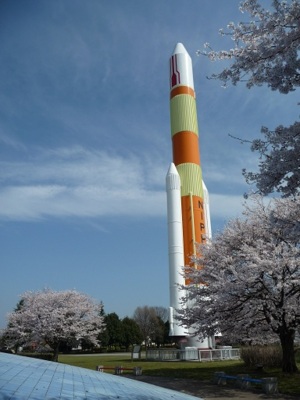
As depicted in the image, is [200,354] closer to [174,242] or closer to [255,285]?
[174,242]

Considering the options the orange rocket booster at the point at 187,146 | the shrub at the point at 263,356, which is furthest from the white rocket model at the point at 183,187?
the shrub at the point at 263,356

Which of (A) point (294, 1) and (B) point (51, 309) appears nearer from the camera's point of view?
(A) point (294, 1)

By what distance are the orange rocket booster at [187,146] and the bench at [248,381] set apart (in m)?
20.4

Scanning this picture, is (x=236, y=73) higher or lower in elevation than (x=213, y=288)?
higher

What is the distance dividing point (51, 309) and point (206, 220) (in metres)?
18.3

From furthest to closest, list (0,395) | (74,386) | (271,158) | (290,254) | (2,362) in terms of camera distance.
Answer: (290,254) → (2,362) → (74,386) → (271,158) → (0,395)

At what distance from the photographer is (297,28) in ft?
22.4

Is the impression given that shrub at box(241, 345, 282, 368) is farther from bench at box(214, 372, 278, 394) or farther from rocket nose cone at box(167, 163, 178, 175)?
rocket nose cone at box(167, 163, 178, 175)

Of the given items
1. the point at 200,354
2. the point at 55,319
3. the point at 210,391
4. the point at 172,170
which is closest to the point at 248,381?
the point at 210,391

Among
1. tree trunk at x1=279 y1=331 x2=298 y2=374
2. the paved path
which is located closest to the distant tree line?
the paved path

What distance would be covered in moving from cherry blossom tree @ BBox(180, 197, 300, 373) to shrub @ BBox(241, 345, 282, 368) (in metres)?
2.00

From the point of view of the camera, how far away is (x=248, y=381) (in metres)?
14.9

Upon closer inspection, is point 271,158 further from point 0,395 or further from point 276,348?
point 276,348

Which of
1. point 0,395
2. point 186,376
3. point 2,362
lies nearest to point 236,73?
point 0,395
